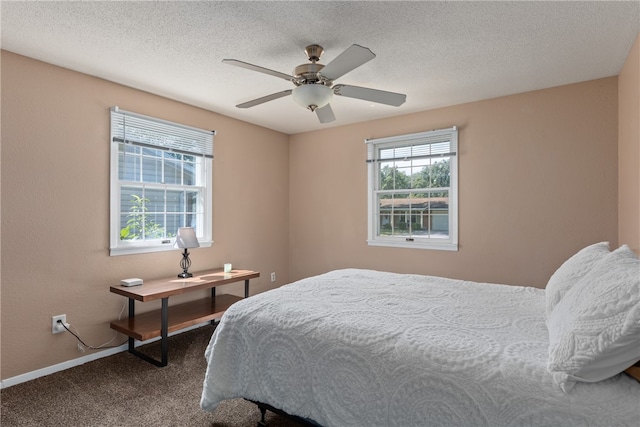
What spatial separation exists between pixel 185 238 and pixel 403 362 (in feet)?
8.46

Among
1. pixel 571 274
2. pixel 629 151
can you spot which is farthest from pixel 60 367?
pixel 629 151

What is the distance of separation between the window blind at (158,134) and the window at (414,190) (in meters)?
1.96

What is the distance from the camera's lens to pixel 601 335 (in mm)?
1090

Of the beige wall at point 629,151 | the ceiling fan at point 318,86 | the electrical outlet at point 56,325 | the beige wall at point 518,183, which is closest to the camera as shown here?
the ceiling fan at point 318,86

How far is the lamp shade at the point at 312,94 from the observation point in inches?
89.7

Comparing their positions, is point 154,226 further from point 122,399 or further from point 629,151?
point 629,151

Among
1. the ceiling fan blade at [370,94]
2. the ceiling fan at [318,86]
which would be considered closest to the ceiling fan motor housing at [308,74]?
the ceiling fan at [318,86]

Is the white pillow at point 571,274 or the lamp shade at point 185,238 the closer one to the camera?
the white pillow at point 571,274

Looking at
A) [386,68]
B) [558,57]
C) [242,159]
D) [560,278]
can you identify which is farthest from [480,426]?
[242,159]

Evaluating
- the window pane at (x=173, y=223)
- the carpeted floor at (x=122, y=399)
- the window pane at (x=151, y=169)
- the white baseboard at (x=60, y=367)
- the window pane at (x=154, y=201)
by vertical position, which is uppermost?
the window pane at (x=151, y=169)

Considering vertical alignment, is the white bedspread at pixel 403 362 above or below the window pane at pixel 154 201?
below

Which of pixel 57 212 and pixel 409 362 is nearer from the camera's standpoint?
pixel 409 362

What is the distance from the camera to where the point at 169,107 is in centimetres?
350

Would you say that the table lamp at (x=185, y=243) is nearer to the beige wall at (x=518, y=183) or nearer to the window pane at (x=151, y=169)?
the window pane at (x=151, y=169)
